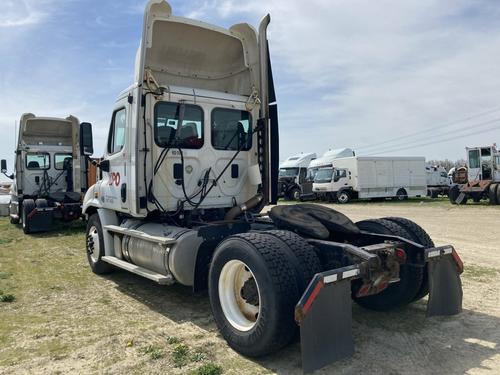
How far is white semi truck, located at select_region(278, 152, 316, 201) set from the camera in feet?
103

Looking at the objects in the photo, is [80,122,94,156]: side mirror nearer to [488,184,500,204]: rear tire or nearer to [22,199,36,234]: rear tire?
[22,199,36,234]: rear tire

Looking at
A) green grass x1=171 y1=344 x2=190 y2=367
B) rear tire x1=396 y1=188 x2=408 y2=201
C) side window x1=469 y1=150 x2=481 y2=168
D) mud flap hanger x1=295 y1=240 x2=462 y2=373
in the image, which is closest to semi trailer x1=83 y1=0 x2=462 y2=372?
mud flap hanger x1=295 y1=240 x2=462 y2=373

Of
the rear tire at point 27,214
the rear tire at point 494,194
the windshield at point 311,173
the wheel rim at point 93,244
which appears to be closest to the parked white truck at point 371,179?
the windshield at point 311,173

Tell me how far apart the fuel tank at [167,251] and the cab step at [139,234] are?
0.05 m

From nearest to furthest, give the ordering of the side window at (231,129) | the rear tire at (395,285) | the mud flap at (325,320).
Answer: the mud flap at (325,320)
the rear tire at (395,285)
the side window at (231,129)

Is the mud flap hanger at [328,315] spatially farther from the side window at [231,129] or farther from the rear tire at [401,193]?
the rear tire at [401,193]

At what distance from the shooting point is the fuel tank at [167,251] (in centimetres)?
498

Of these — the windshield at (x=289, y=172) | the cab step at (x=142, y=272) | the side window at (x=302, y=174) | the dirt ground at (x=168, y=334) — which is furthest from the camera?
the windshield at (x=289, y=172)

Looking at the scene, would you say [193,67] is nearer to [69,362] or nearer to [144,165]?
[144,165]

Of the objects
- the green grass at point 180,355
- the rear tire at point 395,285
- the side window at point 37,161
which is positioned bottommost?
the green grass at point 180,355

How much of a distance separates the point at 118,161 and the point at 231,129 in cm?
175

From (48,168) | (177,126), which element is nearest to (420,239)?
(177,126)

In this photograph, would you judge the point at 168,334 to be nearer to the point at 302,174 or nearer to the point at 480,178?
the point at 480,178

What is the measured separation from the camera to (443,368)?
140 inches
